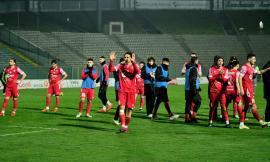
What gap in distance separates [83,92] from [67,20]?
47.2 meters

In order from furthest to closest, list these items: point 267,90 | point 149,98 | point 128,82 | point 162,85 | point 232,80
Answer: point 149,98, point 162,85, point 232,80, point 267,90, point 128,82

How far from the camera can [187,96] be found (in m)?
20.0

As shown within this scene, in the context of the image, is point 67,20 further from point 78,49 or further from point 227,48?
point 227,48

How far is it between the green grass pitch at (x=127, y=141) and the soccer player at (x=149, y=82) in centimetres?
98

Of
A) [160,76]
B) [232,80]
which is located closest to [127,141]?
[232,80]

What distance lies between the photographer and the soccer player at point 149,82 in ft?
74.6

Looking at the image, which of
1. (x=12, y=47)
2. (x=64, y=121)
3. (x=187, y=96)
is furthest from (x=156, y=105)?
(x=12, y=47)

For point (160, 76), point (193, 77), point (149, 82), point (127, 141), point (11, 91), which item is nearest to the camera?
point (127, 141)

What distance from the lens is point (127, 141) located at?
15.1 metres

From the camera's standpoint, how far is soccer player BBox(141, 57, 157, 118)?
895 inches

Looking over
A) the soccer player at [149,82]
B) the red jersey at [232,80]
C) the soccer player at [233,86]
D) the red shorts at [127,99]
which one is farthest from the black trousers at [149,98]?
the red shorts at [127,99]

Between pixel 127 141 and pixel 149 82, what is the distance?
8275mm

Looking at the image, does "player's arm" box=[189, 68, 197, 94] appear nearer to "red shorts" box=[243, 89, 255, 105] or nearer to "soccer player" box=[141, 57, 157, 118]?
"red shorts" box=[243, 89, 255, 105]

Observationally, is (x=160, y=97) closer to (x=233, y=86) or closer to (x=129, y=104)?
(x=233, y=86)
